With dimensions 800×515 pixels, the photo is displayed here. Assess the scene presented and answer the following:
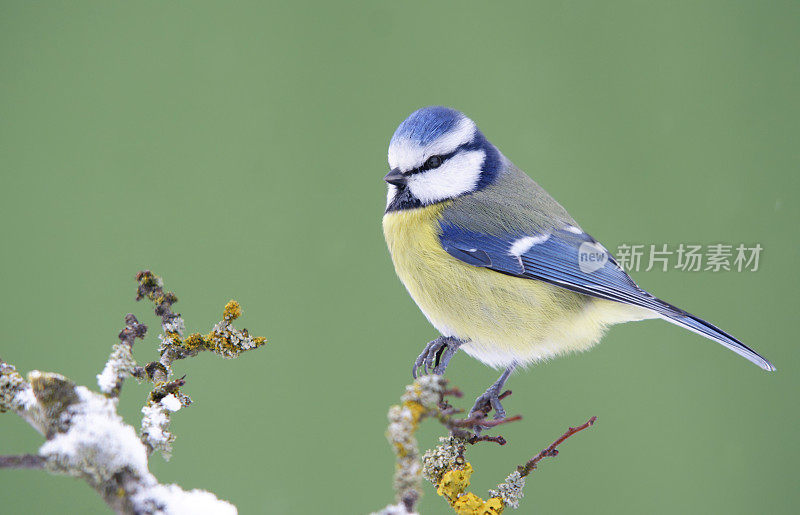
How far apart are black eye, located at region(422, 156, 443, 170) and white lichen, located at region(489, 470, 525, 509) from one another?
494 mm

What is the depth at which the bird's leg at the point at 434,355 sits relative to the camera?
91 centimetres

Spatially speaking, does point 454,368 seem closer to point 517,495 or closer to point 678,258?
point 678,258

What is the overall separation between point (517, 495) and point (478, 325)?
375 millimetres

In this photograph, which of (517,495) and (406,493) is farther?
(517,495)

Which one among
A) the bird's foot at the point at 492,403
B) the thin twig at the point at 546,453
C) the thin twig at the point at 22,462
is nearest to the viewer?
the thin twig at the point at 22,462

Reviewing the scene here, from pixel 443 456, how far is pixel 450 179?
493mm

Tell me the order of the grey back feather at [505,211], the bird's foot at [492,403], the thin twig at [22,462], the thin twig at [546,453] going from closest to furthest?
the thin twig at [22,462] < the thin twig at [546,453] < the bird's foot at [492,403] < the grey back feather at [505,211]

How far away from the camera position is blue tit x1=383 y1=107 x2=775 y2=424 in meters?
0.97

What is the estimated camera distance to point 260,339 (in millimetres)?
562

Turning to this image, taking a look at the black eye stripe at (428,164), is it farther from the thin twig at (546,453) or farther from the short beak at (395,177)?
the thin twig at (546,453)

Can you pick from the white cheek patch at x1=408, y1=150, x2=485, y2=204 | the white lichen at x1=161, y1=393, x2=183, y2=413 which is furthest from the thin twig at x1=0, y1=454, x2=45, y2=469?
the white cheek patch at x1=408, y1=150, x2=485, y2=204

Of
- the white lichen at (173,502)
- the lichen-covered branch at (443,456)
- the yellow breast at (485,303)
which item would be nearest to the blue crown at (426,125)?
the yellow breast at (485,303)

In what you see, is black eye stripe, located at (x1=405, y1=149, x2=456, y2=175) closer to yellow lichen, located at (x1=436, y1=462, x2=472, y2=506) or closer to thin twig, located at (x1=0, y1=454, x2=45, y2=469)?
yellow lichen, located at (x1=436, y1=462, x2=472, y2=506)

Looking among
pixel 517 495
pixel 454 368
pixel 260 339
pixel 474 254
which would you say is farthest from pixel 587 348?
pixel 260 339
